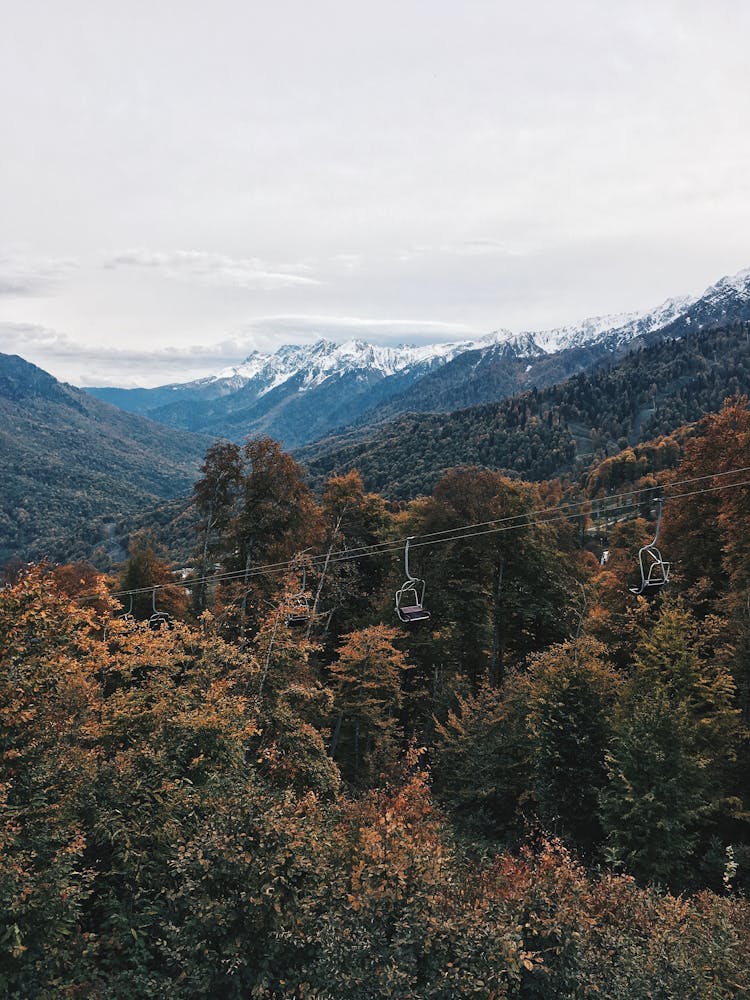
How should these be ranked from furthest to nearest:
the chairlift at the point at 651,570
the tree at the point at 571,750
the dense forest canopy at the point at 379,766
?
the tree at the point at 571,750
the chairlift at the point at 651,570
the dense forest canopy at the point at 379,766

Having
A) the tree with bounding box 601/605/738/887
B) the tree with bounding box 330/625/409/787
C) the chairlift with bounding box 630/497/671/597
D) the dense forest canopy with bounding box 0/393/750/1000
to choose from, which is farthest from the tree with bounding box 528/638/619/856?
the tree with bounding box 330/625/409/787

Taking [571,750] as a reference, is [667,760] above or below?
above

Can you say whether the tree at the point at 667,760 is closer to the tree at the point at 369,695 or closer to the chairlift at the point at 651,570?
the chairlift at the point at 651,570

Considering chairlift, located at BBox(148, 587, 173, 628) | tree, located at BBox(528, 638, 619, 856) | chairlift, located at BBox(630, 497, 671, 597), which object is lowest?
tree, located at BBox(528, 638, 619, 856)

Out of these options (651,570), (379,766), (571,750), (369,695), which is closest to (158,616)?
(369,695)

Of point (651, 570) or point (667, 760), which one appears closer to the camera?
point (667, 760)

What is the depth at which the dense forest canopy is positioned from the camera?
38.6 ft

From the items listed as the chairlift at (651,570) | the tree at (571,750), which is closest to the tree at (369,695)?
the tree at (571,750)

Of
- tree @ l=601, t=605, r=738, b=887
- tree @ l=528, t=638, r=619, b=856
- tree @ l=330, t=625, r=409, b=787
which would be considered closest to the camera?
tree @ l=601, t=605, r=738, b=887

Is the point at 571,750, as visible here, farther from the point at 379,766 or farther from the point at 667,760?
the point at 379,766

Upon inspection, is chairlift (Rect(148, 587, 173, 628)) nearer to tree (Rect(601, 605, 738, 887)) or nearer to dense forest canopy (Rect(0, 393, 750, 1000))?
dense forest canopy (Rect(0, 393, 750, 1000))

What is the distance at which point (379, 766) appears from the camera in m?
29.2

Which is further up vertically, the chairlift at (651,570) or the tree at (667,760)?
the chairlift at (651,570)

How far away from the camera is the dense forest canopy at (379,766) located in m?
11.8
